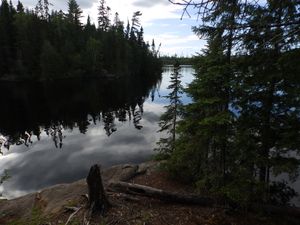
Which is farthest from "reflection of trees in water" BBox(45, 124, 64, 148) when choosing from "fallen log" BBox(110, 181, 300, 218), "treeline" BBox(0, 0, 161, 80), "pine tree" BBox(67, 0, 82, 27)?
"pine tree" BBox(67, 0, 82, 27)

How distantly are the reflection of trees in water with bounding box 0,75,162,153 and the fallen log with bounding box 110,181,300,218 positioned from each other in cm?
1735

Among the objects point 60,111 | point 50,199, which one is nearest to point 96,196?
point 50,199

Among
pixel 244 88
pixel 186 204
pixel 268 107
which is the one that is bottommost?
pixel 186 204

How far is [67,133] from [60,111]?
960 centimetres

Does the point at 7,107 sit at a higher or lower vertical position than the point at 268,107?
lower

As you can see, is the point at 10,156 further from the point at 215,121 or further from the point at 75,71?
the point at 75,71

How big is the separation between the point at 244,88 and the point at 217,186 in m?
3.70

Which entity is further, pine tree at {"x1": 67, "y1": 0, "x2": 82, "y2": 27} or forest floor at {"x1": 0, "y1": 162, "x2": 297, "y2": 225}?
pine tree at {"x1": 67, "y1": 0, "x2": 82, "y2": 27}

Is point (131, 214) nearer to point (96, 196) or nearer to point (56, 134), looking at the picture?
point (96, 196)

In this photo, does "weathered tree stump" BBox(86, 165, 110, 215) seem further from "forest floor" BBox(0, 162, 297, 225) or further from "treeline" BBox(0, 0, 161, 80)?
"treeline" BBox(0, 0, 161, 80)

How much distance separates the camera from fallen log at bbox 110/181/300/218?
10.4 meters

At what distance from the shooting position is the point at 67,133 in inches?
1233

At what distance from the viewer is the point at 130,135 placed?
3119 cm

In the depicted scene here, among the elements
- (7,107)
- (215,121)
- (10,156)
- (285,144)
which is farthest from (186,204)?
(7,107)
